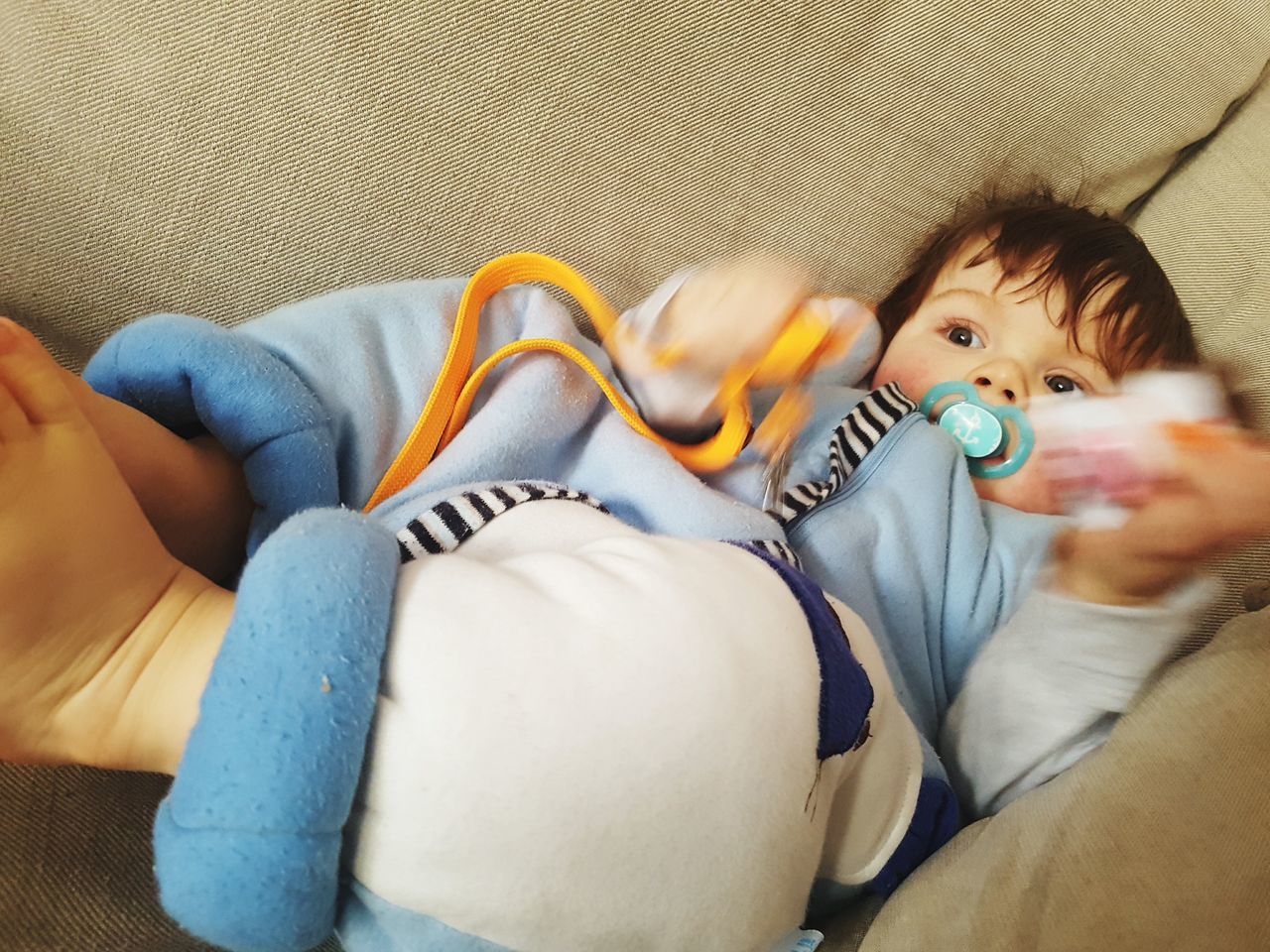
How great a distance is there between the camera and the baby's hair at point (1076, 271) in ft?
2.63

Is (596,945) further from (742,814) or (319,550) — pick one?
(319,550)

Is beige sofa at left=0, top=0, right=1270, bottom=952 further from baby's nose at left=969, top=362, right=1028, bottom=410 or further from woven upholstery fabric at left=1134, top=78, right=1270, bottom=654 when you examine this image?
baby's nose at left=969, top=362, right=1028, bottom=410

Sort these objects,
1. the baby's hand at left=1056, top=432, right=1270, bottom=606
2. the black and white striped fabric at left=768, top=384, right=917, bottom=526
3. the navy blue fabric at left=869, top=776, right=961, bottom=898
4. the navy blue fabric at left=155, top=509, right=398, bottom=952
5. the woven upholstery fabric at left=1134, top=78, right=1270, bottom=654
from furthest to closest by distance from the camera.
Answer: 1. the woven upholstery fabric at left=1134, top=78, right=1270, bottom=654
2. the black and white striped fabric at left=768, top=384, right=917, bottom=526
3. the navy blue fabric at left=869, top=776, right=961, bottom=898
4. the baby's hand at left=1056, top=432, right=1270, bottom=606
5. the navy blue fabric at left=155, top=509, right=398, bottom=952

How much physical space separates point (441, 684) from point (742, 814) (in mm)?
147

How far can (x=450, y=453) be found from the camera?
598 millimetres

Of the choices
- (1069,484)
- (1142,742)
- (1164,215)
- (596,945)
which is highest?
(1164,215)

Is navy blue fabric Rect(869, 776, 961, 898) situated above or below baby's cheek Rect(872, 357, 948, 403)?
below

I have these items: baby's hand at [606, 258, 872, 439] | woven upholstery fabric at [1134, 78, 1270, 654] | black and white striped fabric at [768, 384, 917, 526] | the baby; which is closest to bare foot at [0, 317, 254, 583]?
the baby

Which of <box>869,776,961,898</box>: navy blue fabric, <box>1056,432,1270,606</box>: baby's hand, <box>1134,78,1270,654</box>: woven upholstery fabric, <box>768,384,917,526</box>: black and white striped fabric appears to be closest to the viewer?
<box>1056,432,1270,606</box>: baby's hand


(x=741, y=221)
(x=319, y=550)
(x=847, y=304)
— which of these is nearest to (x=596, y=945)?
(x=319, y=550)

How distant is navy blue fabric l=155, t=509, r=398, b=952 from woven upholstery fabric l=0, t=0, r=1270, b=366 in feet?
1.24

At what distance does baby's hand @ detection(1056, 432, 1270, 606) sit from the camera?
43 centimetres

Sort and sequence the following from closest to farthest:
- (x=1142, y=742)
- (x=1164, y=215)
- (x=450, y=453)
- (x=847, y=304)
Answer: (x=1142, y=742) → (x=450, y=453) → (x=847, y=304) → (x=1164, y=215)

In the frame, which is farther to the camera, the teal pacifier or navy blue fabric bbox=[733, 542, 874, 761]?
the teal pacifier
